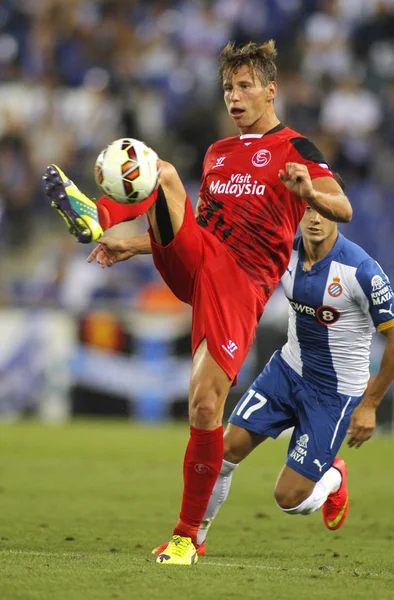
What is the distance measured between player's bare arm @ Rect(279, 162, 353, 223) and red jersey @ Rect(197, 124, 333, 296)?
348 millimetres

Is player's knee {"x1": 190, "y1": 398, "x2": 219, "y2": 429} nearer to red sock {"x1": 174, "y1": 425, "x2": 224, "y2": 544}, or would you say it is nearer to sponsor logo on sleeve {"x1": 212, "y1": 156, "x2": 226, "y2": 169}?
red sock {"x1": 174, "y1": 425, "x2": 224, "y2": 544}

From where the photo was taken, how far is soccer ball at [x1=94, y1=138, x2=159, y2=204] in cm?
473

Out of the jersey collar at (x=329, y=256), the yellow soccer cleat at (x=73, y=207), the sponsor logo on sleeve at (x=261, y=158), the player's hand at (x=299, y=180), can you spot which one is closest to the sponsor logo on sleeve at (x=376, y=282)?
the jersey collar at (x=329, y=256)

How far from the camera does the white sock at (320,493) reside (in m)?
6.22

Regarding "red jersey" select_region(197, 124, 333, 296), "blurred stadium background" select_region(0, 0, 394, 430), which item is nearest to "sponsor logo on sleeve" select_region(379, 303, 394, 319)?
"red jersey" select_region(197, 124, 333, 296)

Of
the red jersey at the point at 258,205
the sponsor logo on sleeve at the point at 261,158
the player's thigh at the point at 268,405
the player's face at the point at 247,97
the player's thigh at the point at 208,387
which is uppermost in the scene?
the player's face at the point at 247,97

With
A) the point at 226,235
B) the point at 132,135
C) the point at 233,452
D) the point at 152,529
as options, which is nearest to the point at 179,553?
the point at 233,452

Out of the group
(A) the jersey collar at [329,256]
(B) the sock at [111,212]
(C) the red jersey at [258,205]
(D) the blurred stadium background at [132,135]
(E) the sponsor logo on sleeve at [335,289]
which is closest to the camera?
(B) the sock at [111,212]

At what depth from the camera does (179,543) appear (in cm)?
514

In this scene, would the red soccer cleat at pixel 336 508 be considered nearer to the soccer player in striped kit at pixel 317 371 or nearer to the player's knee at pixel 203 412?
the soccer player in striped kit at pixel 317 371

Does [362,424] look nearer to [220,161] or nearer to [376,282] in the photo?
[376,282]

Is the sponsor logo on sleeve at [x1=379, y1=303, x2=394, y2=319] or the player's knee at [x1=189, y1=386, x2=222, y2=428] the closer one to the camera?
the player's knee at [x1=189, y1=386, x2=222, y2=428]

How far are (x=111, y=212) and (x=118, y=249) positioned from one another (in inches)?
21.0

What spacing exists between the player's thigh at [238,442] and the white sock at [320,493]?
0.46 metres
